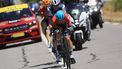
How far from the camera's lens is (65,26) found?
14.3 metres

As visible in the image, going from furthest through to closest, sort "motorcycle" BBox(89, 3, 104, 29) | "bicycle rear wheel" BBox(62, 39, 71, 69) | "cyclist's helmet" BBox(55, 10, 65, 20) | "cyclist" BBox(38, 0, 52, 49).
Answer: "motorcycle" BBox(89, 3, 104, 29) < "cyclist" BBox(38, 0, 52, 49) < "cyclist's helmet" BBox(55, 10, 65, 20) < "bicycle rear wheel" BBox(62, 39, 71, 69)

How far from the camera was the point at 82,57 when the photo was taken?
17.2m

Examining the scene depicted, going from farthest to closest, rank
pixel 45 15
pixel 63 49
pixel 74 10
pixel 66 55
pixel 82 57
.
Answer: pixel 74 10 < pixel 45 15 < pixel 82 57 < pixel 63 49 < pixel 66 55

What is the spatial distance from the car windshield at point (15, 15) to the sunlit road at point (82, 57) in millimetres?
2516

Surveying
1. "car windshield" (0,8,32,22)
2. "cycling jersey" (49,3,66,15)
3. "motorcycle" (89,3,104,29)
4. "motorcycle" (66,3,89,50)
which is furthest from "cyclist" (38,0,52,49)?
"motorcycle" (89,3,104,29)

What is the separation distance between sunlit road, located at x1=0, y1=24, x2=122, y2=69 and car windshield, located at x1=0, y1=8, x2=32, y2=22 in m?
2.52

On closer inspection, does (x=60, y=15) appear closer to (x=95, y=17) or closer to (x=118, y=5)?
(x=95, y=17)

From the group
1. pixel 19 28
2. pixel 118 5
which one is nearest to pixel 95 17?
pixel 19 28

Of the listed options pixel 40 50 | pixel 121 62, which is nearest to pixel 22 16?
pixel 40 50

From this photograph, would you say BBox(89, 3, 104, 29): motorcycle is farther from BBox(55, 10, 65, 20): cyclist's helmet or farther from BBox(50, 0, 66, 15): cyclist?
BBox(55, 10, 65, 20): cyclist's helmet

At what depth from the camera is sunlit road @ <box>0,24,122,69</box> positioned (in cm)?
1516

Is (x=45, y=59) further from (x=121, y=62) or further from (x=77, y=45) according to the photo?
(x=121, y=62)

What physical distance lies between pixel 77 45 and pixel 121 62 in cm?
442

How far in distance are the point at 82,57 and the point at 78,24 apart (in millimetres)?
2494
